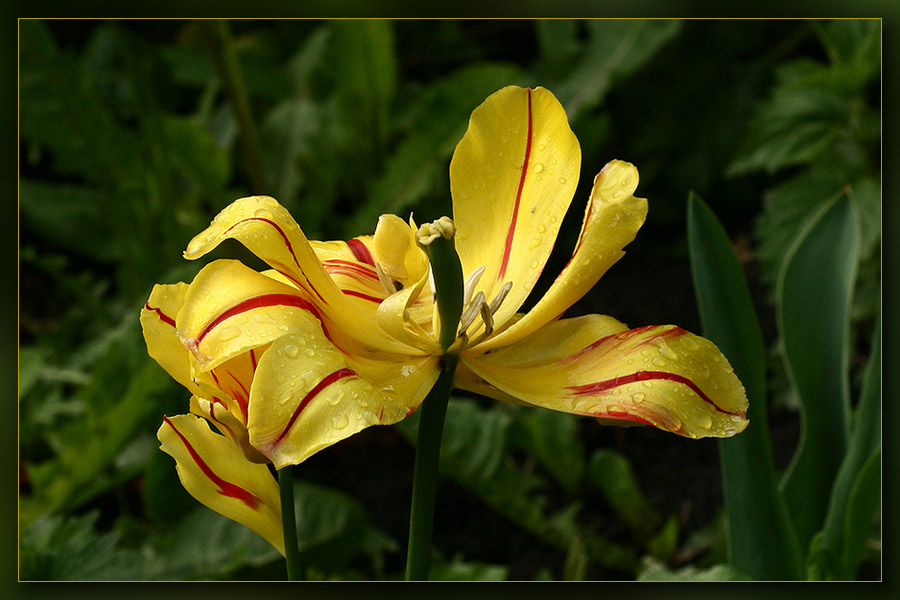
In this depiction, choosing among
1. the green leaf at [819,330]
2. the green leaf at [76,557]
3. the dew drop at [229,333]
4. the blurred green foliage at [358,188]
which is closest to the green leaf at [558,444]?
the blurred green foliage at [358,188]

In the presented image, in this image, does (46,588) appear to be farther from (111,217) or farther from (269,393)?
(111,217)

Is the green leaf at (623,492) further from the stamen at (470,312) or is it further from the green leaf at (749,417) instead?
the stamen at (470,312)

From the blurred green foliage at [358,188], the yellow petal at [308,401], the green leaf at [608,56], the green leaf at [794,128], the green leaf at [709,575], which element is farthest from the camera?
the green leaf at [608,56]

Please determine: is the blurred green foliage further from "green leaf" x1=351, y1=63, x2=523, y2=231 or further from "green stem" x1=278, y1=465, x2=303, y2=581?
"green stem" x1=278, y1=465, x2=303, y2=581

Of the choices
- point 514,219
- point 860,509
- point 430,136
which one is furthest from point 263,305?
point 430,136

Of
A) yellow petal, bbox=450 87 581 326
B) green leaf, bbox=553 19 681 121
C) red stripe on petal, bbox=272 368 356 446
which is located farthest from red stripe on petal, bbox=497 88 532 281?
green leaf, bbox=553 19 681 121
